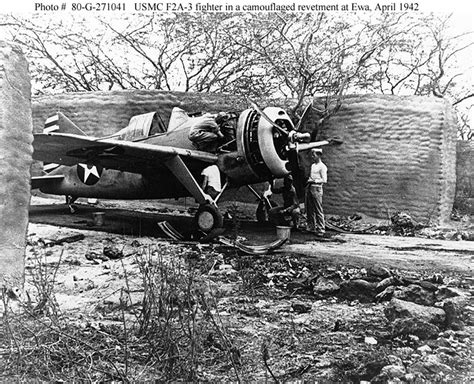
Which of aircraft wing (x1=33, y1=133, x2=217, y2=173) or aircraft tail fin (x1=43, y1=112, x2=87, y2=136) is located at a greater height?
aircraft tail fin (x1=43, y1=112, x2=87, y2=136)

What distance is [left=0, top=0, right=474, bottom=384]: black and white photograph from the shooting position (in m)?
Answer: 1.81

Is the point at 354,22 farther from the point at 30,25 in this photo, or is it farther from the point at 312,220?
the point at 30,25

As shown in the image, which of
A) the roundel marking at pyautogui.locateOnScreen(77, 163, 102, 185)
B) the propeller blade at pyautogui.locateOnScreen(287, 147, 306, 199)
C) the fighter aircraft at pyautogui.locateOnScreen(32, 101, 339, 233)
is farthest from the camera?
the roundel marking at pyautogui.locateOnScreen(77, 163, 102, 185)

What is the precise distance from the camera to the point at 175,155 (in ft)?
13.7

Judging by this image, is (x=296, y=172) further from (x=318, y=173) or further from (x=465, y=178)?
(x=465, y=178)

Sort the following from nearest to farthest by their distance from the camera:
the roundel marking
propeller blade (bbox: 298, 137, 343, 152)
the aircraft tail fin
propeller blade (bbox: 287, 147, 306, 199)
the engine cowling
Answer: the engine cowling < propeller blade (bbox: 287, 147, 306, 199) < propeller blade (bbox: 298, 137, 343, 152) < the aircraft tail fin < the roundel marking

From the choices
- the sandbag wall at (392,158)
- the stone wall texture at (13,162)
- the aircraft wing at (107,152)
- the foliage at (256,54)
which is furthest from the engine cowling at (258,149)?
the stone wall texture at (13,162)

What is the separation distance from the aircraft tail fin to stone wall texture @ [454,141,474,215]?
3.77 m

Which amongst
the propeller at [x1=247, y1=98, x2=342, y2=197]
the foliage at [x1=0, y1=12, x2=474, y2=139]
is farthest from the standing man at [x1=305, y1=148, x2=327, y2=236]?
the foliage at [x1=0, y1=12, x2=474, y2=139]

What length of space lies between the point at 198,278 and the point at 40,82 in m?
3.39

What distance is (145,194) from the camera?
465 cm

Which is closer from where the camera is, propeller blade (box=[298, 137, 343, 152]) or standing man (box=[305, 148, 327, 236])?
standing man (box=[305, 148, 327, 236])

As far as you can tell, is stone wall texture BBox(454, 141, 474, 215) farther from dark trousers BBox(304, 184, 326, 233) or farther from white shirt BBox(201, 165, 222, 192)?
white shirt BBox(201, 165, 222, 192)

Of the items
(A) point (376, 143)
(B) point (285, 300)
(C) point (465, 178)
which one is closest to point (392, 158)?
(A) point (376, 143)
